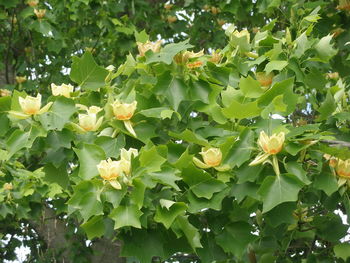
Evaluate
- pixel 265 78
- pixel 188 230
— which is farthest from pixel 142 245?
pixel 265 78

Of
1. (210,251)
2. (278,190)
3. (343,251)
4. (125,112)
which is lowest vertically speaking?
(343,251)

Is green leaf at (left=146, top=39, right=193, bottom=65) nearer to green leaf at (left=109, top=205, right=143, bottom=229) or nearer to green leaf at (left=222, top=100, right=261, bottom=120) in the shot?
green leaf at (left=222, top=100, right=261, bottom=120)

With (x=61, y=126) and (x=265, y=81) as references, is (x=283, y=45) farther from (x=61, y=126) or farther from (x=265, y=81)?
(x=61, y=126)

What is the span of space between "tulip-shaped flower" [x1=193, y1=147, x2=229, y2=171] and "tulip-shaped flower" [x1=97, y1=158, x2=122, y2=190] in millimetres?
399

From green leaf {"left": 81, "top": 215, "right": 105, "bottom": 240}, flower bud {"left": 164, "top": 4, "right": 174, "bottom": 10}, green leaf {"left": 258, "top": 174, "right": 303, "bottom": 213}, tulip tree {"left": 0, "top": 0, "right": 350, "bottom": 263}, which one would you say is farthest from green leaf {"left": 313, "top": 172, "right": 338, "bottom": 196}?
flower bud {"left": 164, "top": 4, "right": 174, "bottom": 10}

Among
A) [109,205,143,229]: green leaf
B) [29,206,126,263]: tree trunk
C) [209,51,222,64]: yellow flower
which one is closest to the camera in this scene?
[109,205,143,229]: green leaf

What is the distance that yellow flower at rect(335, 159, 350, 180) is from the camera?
7.98 ft

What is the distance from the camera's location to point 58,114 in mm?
2396

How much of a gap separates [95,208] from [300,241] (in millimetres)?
1861

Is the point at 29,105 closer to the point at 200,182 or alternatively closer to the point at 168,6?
the point at 200,182

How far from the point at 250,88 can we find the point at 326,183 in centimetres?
47

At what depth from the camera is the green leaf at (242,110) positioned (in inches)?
93.3

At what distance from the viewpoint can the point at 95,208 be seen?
212cm

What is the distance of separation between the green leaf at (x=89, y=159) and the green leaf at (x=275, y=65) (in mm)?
815
